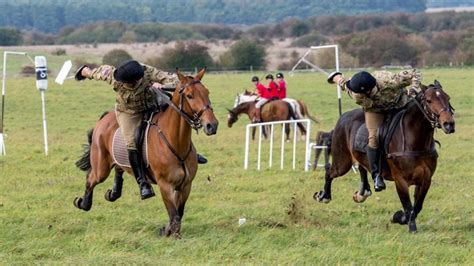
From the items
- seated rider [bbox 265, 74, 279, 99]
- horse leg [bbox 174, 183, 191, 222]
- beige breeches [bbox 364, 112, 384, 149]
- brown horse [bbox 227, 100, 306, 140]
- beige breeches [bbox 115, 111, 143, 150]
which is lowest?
brown horse [bbox 227, 100, 306, 140]

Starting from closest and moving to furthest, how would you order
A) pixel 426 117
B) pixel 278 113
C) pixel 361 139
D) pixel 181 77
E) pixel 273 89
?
pixel 181 77, pixel 426 117, pixel 361 139, pixel 278 113, pixel 273 89

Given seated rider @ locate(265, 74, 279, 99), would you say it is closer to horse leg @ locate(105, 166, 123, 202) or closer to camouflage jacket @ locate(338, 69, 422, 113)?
horse leg @ locate(105, 166, 123, 202)

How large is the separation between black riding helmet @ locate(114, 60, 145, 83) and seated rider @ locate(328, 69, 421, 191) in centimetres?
234

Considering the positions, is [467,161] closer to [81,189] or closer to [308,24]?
[81,189]

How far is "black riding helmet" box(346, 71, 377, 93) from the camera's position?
35.3 ft

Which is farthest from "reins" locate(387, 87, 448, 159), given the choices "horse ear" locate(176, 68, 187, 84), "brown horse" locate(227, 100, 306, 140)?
"brown horse" locate(227, 100, 306, 140)

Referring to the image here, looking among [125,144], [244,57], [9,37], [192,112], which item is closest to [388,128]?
[192,112]

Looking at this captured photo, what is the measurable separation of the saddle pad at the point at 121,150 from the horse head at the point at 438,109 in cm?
310

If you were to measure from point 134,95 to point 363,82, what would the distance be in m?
2.56

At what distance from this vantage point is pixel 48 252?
924 cm

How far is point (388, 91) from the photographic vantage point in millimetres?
11000

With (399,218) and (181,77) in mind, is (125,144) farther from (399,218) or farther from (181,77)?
(399,218)

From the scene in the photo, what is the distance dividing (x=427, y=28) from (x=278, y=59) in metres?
38.3

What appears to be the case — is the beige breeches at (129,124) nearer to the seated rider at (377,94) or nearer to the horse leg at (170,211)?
the horse leg at (170,211)
